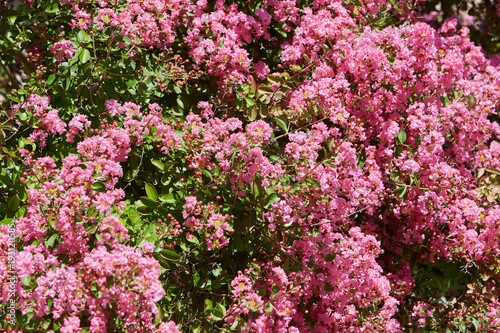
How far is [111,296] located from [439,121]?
2.35 m

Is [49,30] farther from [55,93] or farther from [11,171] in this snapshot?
[11,171]

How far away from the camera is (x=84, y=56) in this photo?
2.64 m

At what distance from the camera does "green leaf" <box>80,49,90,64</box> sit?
2.63 m

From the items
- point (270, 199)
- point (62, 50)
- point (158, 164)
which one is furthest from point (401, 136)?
point (62, 50)

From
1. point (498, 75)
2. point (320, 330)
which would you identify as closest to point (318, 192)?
point (320, 330)

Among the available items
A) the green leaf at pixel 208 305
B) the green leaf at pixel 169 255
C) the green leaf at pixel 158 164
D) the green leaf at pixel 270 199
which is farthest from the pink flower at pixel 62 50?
the green leaf at pixel 208 305

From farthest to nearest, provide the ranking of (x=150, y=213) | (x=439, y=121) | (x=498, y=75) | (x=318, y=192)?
(x=498, y=75), (x=439, y=121), (x=318, y=192), (x=150, y=213)

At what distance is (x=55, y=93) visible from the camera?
2.69 metres

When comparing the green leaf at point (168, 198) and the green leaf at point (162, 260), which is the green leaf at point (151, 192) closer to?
the green leaf at point (168, 198)

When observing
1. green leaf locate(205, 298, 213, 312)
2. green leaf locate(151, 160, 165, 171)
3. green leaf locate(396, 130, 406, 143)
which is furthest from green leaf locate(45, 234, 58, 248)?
green leaf locate(396, 130, 406, 143)

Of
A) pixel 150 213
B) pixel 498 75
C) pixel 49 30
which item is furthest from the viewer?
pixel 498 75

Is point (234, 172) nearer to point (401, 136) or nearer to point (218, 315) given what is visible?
point (218, 315)

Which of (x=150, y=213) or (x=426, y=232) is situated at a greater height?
(x=150, y=213)

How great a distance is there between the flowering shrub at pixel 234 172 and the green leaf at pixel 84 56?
5cm
